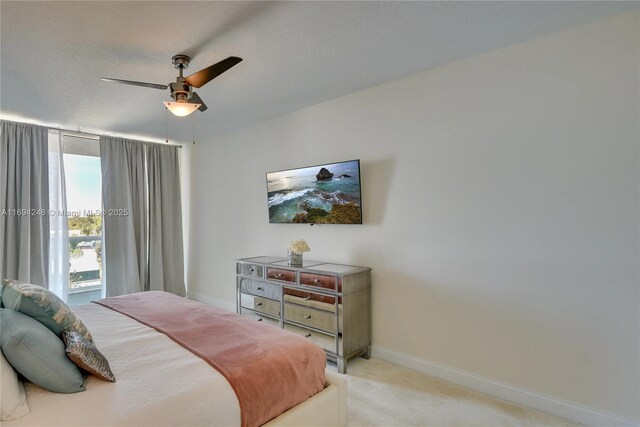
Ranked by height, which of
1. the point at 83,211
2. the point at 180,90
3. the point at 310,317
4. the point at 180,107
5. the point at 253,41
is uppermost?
the point at 253,41

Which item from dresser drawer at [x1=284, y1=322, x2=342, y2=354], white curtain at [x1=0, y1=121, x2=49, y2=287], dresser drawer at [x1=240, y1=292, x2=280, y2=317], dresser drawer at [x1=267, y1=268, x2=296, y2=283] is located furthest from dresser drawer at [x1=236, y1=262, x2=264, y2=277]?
white curtain at [x1=0, y1=121, x2=49, y2=287]

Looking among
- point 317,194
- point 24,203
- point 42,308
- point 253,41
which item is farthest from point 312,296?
point 24,203

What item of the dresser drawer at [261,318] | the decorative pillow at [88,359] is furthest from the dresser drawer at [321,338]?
the decorative pillow at [88,359]

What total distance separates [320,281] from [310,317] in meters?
0.38

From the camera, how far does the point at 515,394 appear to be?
2469 millimetres

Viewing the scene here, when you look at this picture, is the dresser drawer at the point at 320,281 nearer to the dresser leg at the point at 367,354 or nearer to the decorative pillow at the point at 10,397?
the dresser leg at the point at 367,354

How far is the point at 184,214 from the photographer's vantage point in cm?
579

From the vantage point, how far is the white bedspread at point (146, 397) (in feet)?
4.33

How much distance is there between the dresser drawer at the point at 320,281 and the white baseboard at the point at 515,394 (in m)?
0.82

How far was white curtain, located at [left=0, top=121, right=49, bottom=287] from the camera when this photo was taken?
13.2 ft

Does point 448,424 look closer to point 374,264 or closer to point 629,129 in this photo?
point 374,264

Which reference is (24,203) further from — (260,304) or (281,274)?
(281,274)

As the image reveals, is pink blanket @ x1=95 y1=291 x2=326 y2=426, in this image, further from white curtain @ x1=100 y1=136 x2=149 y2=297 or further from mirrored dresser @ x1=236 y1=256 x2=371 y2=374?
white curtain @ x1=100 y1=136 x2=149 y2=297

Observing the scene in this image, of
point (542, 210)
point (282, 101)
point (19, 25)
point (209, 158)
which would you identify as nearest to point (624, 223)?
point (542, 210)
